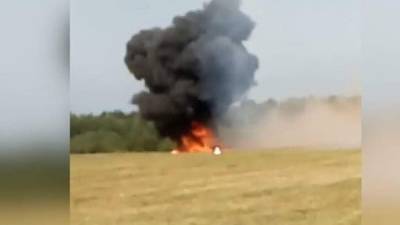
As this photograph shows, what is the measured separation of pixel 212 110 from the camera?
1372 mm

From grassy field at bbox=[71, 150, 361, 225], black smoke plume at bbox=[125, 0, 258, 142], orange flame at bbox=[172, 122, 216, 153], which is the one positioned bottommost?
grassy field at bbox=[71, 150, 361, 225]

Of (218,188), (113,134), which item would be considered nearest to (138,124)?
(113,134)

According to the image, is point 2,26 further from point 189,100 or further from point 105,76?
point 189,100

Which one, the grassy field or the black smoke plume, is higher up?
the black smoke plume

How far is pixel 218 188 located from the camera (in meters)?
1.37

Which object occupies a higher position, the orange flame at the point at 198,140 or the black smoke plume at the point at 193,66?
the black smoke plume at the point at 193,66

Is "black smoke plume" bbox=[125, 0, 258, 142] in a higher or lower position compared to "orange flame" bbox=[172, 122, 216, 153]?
higher

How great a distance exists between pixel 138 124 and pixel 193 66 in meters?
0.13

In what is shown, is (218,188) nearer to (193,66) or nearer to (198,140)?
(198,140)

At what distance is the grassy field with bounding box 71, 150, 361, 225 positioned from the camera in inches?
53.1

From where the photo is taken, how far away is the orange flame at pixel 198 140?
53.9 inches

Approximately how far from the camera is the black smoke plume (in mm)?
1363

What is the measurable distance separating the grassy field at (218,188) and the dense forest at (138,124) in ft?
0.06

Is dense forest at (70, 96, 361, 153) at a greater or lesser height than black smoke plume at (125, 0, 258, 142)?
lesser
